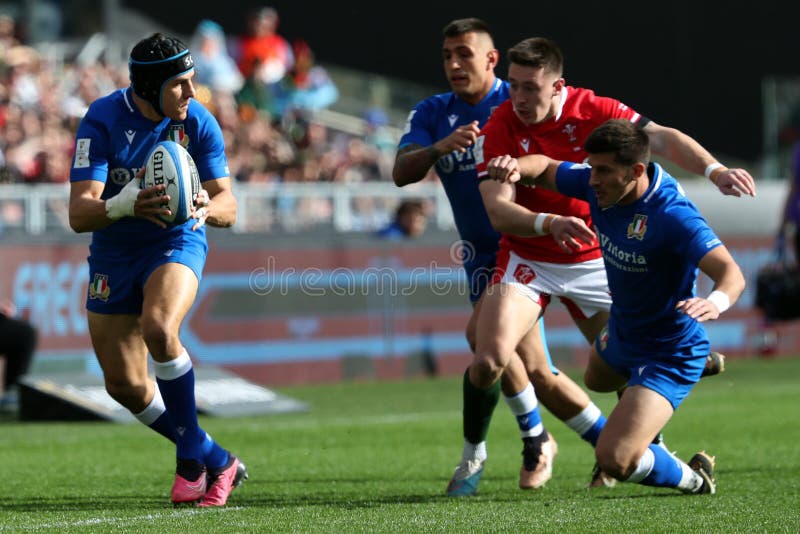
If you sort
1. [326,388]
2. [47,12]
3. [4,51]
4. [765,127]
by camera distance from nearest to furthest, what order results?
[326,388], [4,51], [47,12], [765,127]

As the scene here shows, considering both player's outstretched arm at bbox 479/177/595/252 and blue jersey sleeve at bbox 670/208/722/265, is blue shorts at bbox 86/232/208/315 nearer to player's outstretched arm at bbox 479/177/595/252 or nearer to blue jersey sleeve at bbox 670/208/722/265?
player's outstretched arm at bbox 479/177/595/252

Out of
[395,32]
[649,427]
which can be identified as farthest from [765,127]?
[649,427]

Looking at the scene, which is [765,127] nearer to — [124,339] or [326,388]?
[326,388]

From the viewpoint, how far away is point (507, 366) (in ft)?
27.3

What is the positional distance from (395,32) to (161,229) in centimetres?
1793

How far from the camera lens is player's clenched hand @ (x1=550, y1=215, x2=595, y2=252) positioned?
721 cm

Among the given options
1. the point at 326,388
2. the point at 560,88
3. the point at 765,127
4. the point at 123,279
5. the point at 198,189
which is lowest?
the point at 326,388

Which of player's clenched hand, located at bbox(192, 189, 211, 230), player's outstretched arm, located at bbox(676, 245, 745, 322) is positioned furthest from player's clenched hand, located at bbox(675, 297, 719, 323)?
player's clenched hand, located at bbox(192, 189, 211, 230)

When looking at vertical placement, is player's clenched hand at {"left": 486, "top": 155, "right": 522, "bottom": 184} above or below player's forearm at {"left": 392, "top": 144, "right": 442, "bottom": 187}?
above

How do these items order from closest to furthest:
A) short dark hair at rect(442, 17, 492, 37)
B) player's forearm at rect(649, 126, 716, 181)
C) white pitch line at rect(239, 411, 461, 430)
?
player's forearm at rect(649, 126, 716, 181) < short dark hair at rect(442, 17, 492, 37) < white pitch line at rect(239, 411, 461, 430)

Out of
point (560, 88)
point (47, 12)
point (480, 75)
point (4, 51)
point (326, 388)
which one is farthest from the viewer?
point (47, 12)

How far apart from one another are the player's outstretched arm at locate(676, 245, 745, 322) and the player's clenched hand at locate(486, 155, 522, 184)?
1.12m

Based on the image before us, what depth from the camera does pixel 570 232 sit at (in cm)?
727

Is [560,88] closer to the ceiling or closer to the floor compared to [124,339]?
closer to the ceiling
